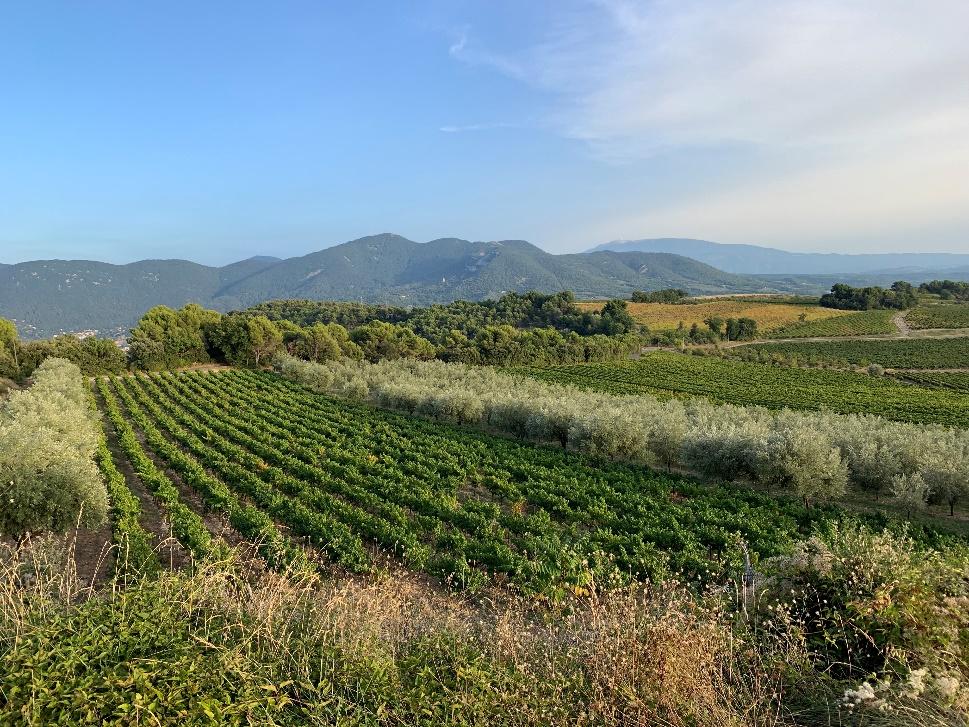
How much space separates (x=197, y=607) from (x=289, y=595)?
1161 millimetres

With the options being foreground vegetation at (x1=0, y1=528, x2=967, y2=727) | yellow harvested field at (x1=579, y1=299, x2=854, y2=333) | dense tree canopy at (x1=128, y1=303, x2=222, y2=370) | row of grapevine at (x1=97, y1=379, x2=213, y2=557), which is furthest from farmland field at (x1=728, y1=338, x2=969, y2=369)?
dense tree canopy at (x1=128, y1=303, x2=222, y2=370)

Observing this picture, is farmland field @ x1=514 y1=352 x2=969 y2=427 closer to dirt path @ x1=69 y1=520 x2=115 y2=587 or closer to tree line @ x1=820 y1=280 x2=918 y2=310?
dirt path @ x1=69 y1=520 x2=115 y2=587

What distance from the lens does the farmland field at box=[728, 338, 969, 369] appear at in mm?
69688

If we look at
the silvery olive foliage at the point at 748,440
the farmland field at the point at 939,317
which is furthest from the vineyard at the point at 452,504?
the farmland field at the point at 939,317

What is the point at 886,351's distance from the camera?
257 ft

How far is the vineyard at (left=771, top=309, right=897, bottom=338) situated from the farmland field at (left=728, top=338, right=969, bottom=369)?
22.9ft

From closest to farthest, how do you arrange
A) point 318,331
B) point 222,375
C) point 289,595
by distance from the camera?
point 289,595
point 222,375
point 318,331

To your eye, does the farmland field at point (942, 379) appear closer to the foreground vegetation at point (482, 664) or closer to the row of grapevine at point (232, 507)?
the foreground vegetation at point (482, 664)

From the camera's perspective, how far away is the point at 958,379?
5872 cm

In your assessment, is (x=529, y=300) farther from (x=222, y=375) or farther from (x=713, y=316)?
(x=222, y=375)

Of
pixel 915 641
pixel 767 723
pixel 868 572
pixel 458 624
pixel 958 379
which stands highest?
pixel 868 572

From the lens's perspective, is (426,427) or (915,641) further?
(426,427)

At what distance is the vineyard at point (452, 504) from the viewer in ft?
45.5

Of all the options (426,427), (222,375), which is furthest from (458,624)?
(222,375)
